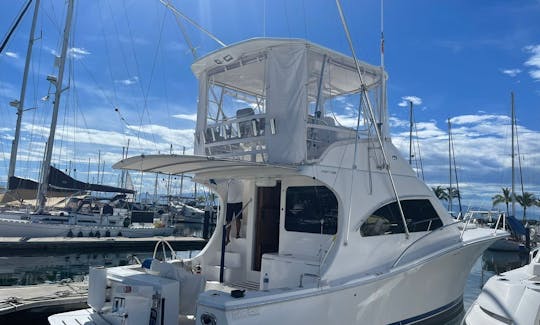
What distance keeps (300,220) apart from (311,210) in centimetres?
26

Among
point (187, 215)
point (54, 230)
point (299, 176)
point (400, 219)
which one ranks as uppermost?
point (299, 176)

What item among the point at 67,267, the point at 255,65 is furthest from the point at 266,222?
the point at 67,267

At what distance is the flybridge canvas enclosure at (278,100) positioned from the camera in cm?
627

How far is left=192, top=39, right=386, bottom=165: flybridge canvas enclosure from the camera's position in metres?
6.27

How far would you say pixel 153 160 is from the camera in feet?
17.7

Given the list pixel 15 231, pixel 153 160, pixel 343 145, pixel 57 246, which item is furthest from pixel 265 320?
pixel 15 231

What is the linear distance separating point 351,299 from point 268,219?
7.71ft

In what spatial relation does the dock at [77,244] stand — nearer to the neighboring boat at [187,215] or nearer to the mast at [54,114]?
the mast at [54,114]

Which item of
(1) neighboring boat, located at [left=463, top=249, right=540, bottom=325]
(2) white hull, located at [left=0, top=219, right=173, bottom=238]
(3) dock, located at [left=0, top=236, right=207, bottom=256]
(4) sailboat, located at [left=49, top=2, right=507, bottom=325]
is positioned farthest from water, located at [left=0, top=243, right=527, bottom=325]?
(1) neighboring boat, located at [left=463, top=249, right=540, bottom=325]

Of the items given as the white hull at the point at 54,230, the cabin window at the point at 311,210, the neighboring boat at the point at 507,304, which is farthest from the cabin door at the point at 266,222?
the white hull at the point at 54,230

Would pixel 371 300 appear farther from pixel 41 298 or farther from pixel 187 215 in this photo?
pixel 187 215

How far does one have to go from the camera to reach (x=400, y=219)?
691 cm

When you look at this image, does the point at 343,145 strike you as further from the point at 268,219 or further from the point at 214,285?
the point at 214,285

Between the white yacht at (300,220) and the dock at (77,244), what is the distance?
48.5 ft
